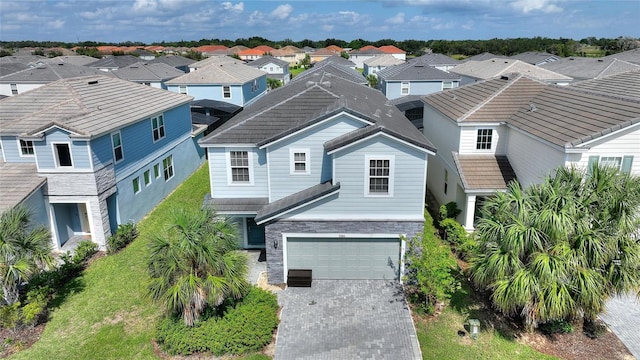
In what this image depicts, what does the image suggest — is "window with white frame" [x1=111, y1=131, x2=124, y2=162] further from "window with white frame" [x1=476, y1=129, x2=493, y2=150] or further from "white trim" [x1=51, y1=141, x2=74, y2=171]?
"window with white frame" [x1=476, y1=129, x2=493, y2=150]

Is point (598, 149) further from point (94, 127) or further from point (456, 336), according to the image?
point (94, 127)

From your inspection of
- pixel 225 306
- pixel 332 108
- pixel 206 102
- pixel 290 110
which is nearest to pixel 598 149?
pixel 332 108

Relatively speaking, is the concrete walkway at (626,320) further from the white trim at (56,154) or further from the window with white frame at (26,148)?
the window with white frame at (26,148)

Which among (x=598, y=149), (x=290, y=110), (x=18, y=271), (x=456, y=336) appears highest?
(x=290, y=110)

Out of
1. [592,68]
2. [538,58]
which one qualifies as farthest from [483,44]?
[592,68]

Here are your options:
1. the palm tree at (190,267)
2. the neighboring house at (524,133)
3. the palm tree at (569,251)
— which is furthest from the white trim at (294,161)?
the neighboring house at (524,133)

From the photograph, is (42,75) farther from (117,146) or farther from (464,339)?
(464,339)
